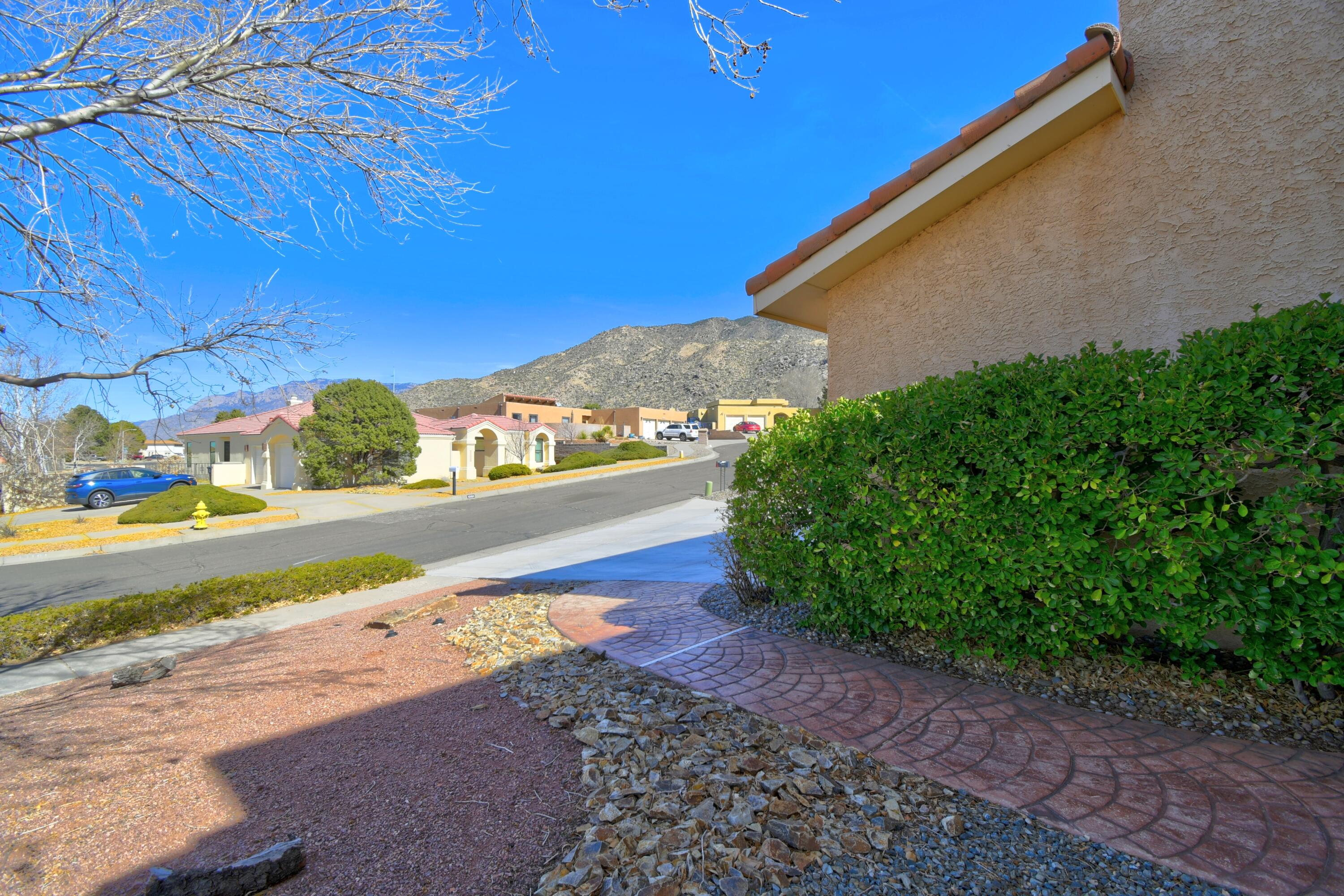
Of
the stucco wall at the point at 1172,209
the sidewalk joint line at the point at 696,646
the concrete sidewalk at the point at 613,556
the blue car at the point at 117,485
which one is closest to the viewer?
the stucco wall at the point at 1172,209

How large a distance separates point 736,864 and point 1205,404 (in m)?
3.21

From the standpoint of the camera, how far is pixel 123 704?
4336mm

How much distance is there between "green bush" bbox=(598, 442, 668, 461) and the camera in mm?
35375

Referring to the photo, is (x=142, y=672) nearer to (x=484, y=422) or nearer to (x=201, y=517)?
(x=201, y=517)

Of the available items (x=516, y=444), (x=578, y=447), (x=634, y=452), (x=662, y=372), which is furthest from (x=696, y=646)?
(x=662, y=372)

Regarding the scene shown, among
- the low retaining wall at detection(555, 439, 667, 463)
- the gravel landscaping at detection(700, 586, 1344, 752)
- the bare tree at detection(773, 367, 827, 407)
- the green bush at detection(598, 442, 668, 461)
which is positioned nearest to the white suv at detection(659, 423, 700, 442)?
the low retaining wall at detection(555, 439, 667, 463)

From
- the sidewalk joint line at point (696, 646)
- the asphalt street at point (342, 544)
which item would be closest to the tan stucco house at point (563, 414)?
the asphalt street at point (342, 544)

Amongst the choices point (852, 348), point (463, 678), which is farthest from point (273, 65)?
point (852, 348)

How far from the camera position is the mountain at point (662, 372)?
95.9 meters

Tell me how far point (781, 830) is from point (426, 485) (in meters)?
27.8

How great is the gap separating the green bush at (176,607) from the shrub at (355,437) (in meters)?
19.6

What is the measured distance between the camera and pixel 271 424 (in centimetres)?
2894

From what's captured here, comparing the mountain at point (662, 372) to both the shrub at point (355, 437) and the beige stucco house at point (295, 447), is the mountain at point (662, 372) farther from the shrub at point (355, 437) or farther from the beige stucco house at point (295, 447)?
the shrub at point (355, 437)

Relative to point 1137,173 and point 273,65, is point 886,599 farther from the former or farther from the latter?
point 273,65
